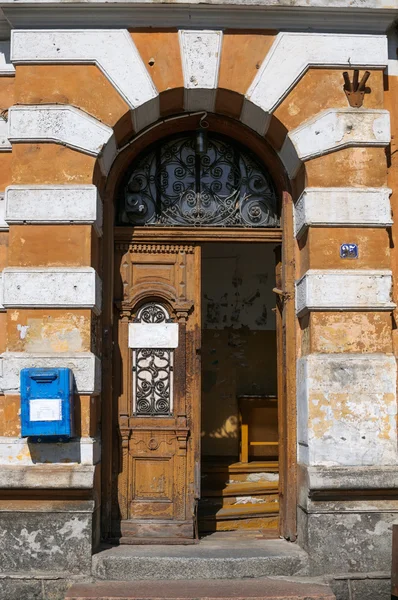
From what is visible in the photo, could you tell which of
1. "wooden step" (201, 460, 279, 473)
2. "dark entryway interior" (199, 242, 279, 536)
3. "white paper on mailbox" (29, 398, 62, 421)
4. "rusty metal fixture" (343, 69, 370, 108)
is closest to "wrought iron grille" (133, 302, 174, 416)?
"white paper on mailbox" (29, 398, 62, 421)

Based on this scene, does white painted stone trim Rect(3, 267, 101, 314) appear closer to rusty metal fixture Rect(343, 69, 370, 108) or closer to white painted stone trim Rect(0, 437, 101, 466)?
white painted stone trim Rect(0, 437, 101, 466)

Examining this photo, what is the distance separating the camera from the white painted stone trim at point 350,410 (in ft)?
20.5

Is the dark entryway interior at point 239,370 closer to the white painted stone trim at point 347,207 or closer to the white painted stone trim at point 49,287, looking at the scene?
the white painted stone trim at point 49,287

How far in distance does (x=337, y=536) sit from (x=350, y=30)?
4.21m

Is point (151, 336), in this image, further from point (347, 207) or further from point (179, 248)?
point (347, 207)

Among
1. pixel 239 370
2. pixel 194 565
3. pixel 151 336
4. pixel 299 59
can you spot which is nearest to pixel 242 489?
pixel 194 565

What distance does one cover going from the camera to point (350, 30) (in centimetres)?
670

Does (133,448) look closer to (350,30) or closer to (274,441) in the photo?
(274,441)

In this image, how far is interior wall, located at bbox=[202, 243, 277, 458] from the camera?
10648mm

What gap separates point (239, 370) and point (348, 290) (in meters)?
4.67

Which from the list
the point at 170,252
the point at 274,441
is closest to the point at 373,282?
the point at 170,252

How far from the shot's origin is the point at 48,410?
19.7 feet

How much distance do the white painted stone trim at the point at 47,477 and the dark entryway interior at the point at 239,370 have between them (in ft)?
8.59

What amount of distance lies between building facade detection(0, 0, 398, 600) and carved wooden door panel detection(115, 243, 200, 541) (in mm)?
18
